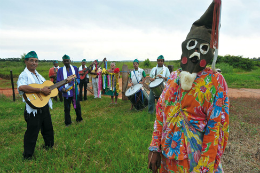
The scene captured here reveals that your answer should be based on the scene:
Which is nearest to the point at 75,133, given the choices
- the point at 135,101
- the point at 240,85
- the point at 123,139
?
the point at 123,139

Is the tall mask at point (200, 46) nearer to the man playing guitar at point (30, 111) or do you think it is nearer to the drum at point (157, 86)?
the man playing guitar at point (30, 111)

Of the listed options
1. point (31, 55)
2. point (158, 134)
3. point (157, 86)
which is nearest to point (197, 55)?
point (158, 134)

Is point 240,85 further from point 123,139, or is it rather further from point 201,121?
point 201,121

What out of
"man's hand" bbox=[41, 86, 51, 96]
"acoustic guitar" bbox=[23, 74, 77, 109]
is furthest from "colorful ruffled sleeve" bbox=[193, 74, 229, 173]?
"man's hand" bbox=[41, 86, 51, 96]

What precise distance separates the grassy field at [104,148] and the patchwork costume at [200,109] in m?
1.51

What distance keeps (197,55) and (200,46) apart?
0.09 m

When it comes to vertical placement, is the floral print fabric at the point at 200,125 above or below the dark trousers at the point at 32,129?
above

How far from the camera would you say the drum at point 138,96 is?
588cm

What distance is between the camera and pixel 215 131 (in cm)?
122

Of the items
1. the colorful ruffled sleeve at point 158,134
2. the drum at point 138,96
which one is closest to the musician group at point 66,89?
the drum at point 138,96

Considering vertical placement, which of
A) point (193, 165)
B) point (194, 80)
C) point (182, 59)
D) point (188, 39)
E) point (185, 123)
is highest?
point (188, 39)

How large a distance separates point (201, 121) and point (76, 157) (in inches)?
104

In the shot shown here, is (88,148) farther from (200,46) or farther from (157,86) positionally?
(200,46)

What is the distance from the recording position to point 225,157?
309 cm
